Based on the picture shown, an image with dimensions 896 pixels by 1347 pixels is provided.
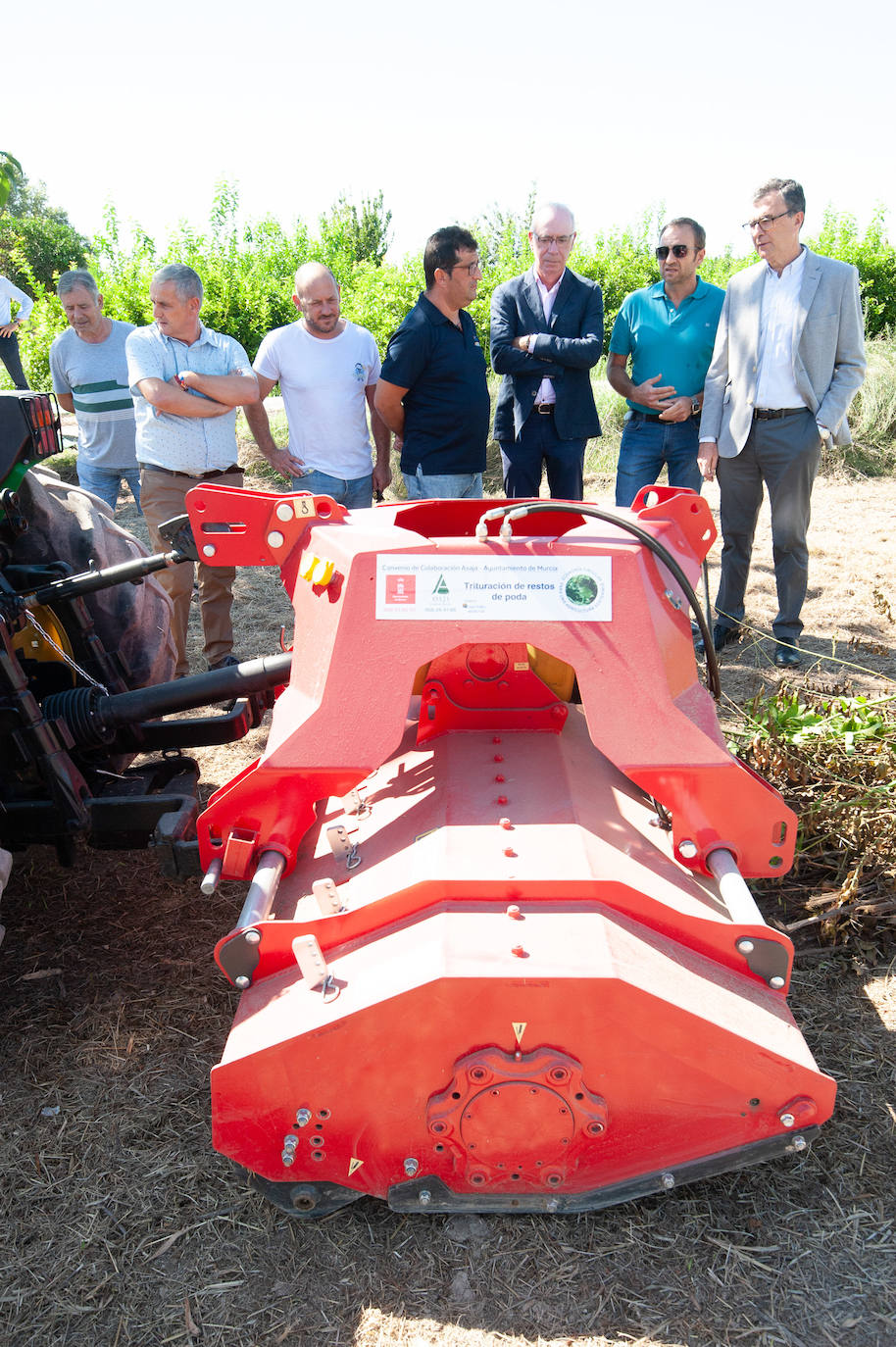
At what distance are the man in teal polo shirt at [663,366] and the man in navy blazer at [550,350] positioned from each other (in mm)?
246

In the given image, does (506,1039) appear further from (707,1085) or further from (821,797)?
(821,797)

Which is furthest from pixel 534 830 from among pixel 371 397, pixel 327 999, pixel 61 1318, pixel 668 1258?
pixel 371 397

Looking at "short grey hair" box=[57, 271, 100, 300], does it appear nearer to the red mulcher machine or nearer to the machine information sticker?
the red mulcher machine

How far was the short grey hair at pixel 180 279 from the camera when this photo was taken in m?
3.99

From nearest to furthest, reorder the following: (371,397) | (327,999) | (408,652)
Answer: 1. (327,999)
2. (408,652)
3. (371,397)

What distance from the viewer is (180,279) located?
4.02 m

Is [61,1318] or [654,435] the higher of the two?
[654,435]

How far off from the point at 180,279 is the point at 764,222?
2477mm

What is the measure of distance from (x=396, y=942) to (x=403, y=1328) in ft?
2.13

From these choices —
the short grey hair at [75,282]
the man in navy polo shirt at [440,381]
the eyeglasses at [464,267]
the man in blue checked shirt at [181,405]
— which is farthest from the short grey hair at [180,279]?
the short grey hair at [75,282]

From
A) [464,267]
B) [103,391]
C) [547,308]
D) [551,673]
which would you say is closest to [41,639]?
[551,673]

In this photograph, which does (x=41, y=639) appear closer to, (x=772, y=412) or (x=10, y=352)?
(x=10, y=352)

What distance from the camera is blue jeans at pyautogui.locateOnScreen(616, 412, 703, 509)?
4805 mm

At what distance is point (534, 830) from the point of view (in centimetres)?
208
